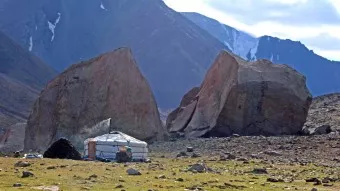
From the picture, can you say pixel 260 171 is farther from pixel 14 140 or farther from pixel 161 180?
pixel 14 140

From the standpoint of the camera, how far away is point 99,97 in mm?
68188

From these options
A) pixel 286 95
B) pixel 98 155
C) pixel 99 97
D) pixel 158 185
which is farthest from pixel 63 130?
pixel 158 185

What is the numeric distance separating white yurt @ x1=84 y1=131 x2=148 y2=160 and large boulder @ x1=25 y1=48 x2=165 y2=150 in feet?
43.6

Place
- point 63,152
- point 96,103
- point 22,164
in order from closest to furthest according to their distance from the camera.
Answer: point 22,164, point 63,152, point 96,103

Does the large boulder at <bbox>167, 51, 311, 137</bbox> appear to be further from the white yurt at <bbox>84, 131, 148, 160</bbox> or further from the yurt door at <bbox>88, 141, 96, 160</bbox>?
the yurt door at <bbox>88, 141, 96, 160</bbox>

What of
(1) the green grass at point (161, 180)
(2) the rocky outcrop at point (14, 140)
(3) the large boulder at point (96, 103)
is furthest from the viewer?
(2) the rocky outcrop at point (14, 140)

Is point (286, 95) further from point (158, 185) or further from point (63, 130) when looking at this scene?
point (158, 185)

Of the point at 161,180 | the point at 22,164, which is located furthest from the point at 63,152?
the point at 161,180

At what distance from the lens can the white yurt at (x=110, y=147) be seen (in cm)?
4966

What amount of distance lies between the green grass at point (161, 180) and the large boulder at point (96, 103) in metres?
24.2

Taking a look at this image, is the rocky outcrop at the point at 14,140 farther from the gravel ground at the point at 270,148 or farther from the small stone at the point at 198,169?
the small stone at the point at 198,169

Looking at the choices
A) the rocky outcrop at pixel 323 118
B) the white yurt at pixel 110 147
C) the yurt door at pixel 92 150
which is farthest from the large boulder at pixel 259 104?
the yurt door at pixel 92 150

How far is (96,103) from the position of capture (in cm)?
6794

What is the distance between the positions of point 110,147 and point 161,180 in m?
18.8
